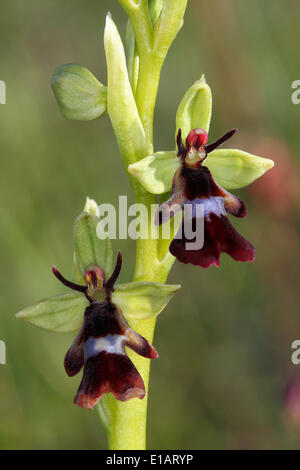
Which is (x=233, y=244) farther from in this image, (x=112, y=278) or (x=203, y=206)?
(x=112, y=278)

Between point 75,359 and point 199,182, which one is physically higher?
point 199,182

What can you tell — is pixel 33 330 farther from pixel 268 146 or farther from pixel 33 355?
pixel 268 146

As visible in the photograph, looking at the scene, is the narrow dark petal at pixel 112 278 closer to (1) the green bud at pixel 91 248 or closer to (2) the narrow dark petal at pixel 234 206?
(1) the green bud at pixel 91 248

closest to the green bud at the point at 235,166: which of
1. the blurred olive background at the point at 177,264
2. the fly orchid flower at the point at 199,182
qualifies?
the fly orchid flower at the point at 199,182

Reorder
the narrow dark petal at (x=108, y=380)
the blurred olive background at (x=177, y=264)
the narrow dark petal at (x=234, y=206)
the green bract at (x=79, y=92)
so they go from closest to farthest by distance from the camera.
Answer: the narrow dark petal at (x=108, y=380)
the narrow dark petal at (x=234, y=206)
the green bract at (x=79, y=92)
the blurred olive background at (x=177, y=264)

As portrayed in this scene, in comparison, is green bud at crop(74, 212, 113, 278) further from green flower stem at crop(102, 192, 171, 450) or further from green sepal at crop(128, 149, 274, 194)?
green sepal at crop(128, 149, 274, 194)

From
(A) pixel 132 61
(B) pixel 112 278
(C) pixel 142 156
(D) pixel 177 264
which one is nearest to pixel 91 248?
(B) pixel 112 278
